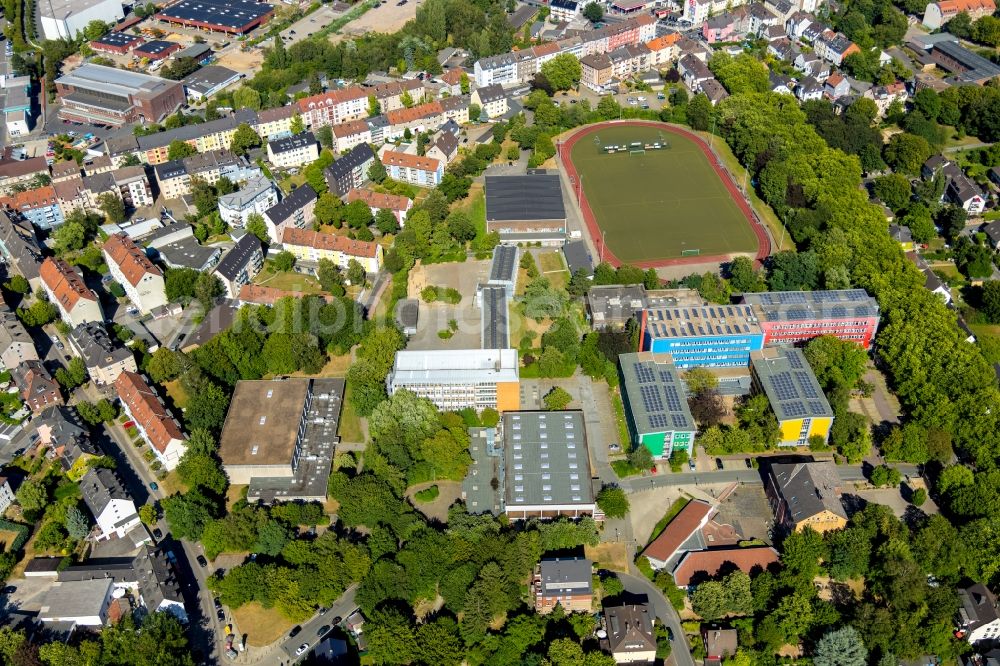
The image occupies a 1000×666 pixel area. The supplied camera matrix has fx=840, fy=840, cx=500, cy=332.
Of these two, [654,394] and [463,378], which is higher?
[463,378]

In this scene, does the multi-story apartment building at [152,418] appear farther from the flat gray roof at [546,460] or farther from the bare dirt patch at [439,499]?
the flat gray roof at [546,460]

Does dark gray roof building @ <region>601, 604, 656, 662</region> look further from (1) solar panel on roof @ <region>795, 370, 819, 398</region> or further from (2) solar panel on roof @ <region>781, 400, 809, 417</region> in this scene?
(1) solar panel on roof @ <region>795, 370, 819, 398</region>

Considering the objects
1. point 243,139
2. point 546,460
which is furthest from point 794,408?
point 243,139

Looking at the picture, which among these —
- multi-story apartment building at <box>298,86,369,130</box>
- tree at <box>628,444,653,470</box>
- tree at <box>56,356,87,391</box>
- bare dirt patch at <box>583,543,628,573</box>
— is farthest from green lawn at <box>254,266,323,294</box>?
bare dirt patch at <box>583,543,628,573</box>

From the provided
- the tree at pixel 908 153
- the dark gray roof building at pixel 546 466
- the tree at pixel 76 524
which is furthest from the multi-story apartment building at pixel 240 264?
the tree at pixel 908 153

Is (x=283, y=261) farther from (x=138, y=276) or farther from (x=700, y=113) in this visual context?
(x=700, y=113)

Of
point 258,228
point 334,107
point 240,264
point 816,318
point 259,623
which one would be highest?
point 816,318

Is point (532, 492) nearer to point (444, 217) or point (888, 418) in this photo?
point (888, 418)
